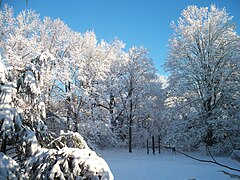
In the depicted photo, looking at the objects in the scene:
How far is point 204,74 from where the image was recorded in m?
13.6

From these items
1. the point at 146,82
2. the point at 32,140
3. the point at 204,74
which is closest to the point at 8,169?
the point at 32,140

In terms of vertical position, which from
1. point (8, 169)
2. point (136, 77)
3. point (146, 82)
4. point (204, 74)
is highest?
point (136, 77)

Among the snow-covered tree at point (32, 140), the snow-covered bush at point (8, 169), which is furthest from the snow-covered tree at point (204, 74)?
the snow-covered bush at point (8, 169)

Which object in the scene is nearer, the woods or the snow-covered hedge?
the snow-covered hedge

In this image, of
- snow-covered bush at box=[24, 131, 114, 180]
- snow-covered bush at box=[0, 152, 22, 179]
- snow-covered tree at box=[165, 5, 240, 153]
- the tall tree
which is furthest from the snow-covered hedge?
the tall tree

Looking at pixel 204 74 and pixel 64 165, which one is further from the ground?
pixel 204 74

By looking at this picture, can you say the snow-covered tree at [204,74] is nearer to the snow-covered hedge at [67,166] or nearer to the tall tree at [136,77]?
the tall tree at [136,77]

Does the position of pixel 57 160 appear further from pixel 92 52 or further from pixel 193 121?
pixel 92 52

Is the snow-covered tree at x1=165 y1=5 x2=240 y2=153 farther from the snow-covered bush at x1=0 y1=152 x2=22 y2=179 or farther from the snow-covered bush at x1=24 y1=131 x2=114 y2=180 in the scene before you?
the snow-covered bush at x1=0 y1=152 x2=22 y2=179

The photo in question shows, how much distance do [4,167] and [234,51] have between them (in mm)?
14621

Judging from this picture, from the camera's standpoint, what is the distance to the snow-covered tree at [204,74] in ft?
43.1

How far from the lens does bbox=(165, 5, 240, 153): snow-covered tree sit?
1315 cm

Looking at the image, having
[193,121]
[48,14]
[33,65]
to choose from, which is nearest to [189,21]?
[193,121]

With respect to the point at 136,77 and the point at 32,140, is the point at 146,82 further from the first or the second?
the point at 32,140
